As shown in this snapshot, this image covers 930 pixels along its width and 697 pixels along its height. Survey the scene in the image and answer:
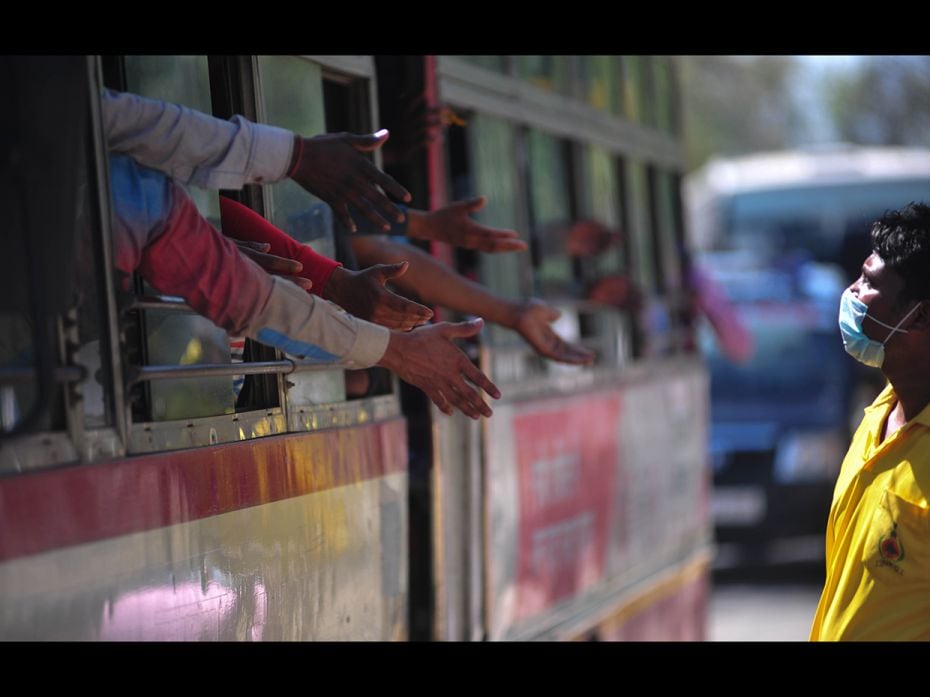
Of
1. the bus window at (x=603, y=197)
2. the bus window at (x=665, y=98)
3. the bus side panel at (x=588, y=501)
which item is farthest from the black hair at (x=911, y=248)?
the bus window at (x=665, y=98)

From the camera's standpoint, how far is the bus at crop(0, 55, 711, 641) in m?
2.53

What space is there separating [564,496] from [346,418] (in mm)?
1992

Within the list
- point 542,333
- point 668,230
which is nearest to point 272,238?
point 542,333

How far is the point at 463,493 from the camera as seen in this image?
4797 mm

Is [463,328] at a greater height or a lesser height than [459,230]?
lesser


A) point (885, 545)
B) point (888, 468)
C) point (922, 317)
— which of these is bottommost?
point (885, 545)

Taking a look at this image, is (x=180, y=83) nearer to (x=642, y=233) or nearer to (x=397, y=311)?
(x=397, y=311)

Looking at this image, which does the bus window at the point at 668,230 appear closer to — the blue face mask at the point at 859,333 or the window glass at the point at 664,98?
the window glass at the point at 664,98

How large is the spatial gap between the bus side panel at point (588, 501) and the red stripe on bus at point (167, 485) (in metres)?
1.27

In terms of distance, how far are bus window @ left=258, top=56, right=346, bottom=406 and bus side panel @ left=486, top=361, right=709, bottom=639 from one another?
1424mm

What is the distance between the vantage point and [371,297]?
321cm

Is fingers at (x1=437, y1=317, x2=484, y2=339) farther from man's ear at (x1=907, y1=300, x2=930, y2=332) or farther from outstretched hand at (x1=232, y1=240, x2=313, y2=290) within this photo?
man's ear at (x1=907, y1=300, x2=930, y2=332)

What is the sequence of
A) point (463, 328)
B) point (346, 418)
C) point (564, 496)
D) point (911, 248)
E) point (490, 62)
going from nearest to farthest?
point (911, 248) < point (463, 328) < point (346, 418) < point (490, 62) < point (564, 496)
